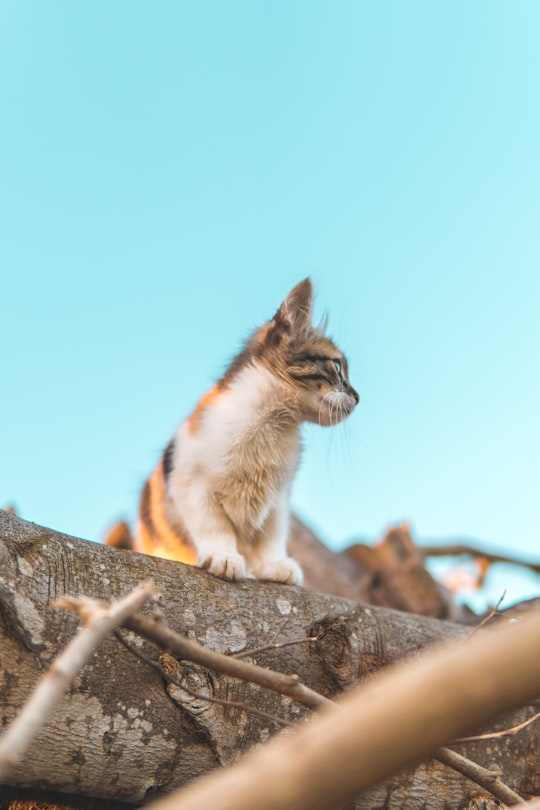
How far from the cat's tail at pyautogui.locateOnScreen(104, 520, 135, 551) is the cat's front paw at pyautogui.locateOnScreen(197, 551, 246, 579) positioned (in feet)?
6.73

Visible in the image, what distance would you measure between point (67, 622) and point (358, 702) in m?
1.65

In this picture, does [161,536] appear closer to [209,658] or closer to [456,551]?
[209,658]

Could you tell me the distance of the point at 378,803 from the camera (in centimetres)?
305

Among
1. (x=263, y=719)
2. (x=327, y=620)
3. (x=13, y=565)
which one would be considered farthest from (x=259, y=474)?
(x=13, y=565)

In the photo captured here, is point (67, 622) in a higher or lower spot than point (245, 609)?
lower

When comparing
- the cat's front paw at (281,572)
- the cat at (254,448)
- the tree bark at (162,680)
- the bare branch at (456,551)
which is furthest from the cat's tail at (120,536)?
the bare branch at (456,551)

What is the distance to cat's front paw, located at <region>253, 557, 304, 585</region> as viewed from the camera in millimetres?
4008

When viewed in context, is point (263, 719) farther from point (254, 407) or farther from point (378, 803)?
point (254, 407)

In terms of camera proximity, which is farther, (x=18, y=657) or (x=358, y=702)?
(x=18, y=657)

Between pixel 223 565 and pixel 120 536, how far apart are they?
254 cm

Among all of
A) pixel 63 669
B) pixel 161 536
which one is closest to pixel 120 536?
pixel 161 536

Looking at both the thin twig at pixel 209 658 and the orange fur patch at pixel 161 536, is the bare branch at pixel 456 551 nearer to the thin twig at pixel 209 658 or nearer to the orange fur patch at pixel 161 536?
the orange fur patch at pixel 161 536

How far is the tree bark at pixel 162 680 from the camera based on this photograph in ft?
8.30

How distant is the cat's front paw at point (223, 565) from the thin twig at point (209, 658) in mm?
1467
